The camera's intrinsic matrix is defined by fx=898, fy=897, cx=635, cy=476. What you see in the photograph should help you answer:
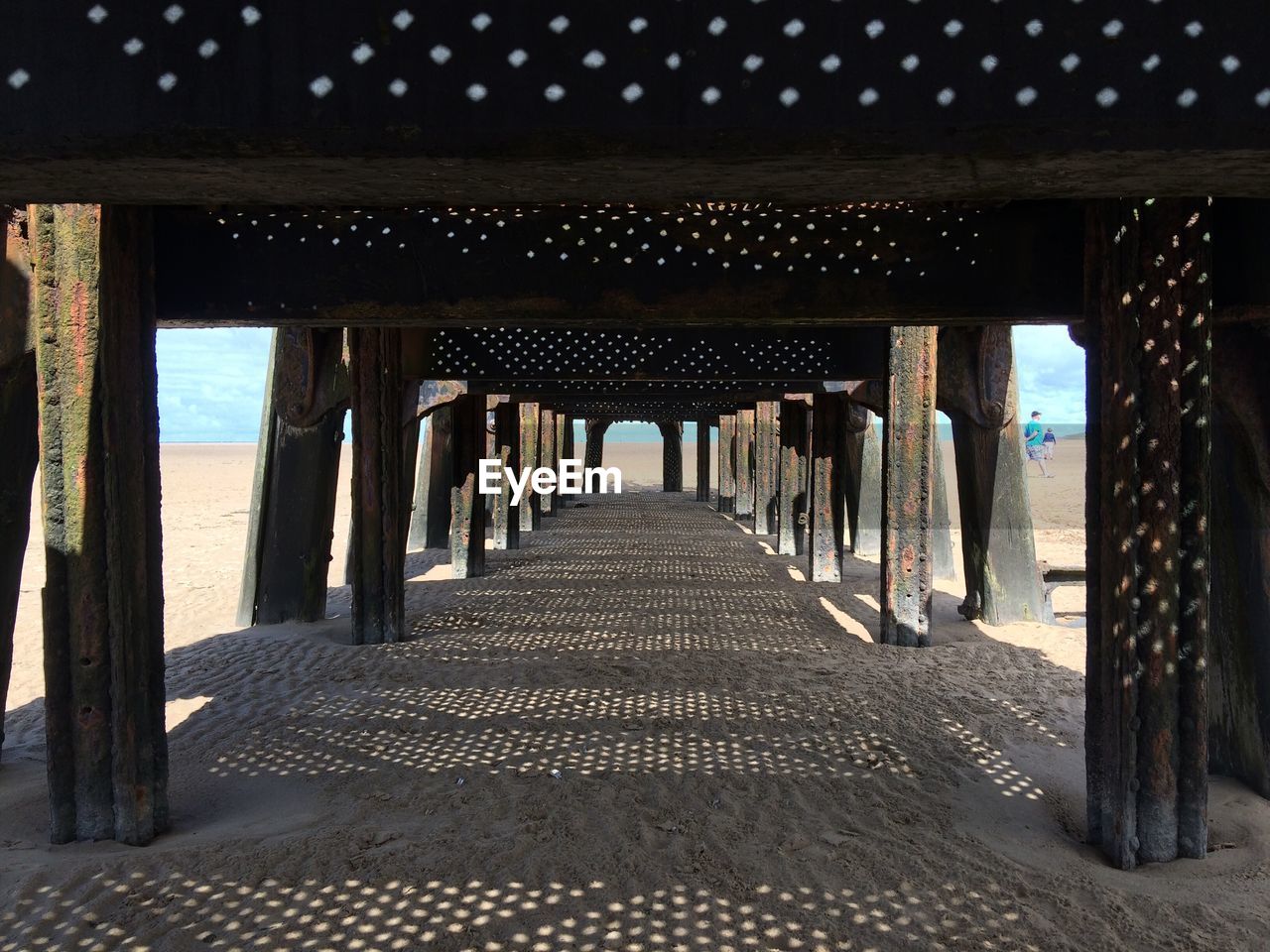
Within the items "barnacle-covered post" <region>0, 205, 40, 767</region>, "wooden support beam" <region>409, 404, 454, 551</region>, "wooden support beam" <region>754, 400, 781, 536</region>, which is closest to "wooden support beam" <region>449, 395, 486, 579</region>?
"wooden support beam" <region>409, 404, 454, 551</region>

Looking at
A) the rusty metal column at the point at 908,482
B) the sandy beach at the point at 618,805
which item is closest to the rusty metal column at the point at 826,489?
the sandy beach at the point at 618,805

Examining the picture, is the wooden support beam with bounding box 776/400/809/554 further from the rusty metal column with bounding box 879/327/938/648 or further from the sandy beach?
the rusty metal column with bounding box 879/327/938/648

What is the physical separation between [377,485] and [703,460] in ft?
76.9

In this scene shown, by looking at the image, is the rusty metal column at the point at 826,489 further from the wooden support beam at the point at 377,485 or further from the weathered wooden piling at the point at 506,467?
the wooden support beam at the point at 377,485

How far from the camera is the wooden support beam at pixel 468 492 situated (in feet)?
39.2

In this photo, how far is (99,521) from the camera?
12.2ft

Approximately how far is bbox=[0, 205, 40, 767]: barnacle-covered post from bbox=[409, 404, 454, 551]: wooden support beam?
10.6 metres

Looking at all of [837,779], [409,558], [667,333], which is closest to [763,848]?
[837,779]

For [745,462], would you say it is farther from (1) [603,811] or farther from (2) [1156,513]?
(2) [1156,513]

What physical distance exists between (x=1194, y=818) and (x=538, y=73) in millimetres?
3836

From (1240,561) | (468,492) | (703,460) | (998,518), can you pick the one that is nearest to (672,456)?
(703,460)

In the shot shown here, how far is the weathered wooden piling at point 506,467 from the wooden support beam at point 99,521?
34.4 feet

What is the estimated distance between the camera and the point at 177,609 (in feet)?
32.3

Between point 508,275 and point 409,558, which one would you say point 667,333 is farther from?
point 409,558
